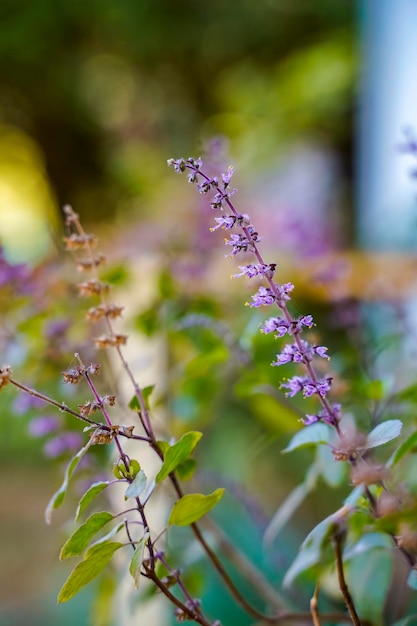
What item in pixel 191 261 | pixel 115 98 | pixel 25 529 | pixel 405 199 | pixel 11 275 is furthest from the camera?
pixel 115 98

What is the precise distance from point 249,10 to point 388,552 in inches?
121

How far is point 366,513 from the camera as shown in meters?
0.35

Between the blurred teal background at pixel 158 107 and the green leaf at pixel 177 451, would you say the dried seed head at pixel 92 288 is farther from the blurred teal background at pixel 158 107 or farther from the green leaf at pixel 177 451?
the blurred teal background at pixel 158 107

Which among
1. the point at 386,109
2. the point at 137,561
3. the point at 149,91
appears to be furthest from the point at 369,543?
the point at 149,91

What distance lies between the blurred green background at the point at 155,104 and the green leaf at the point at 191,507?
2.11 metres

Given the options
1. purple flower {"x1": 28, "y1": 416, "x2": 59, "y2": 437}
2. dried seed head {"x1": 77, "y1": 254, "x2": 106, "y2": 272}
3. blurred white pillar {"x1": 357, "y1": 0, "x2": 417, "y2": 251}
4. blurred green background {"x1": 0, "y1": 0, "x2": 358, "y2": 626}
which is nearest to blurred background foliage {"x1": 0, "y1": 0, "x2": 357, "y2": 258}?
blurred green background {"x1": 0, "y1": 0, "x2": 358, "y2": 626}

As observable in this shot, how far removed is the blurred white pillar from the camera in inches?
64.6

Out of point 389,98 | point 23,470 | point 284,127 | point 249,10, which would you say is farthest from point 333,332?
point 249,10

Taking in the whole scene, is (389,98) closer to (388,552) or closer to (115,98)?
(388,552)

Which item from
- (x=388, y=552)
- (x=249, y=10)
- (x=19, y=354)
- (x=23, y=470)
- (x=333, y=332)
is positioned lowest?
(x=388, y=552)

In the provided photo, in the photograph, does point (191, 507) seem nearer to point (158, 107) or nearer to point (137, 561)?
point (137, 561)

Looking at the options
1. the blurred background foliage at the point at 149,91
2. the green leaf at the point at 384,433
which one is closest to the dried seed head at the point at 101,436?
the green leaf at the point at 384,433

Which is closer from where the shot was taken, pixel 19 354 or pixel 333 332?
pixel 19 354

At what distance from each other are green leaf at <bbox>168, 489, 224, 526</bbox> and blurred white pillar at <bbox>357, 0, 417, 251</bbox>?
1082 mm
